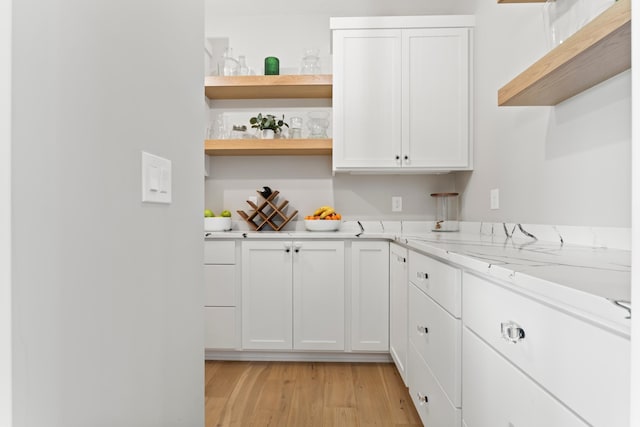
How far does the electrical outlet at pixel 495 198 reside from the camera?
2.22 metres

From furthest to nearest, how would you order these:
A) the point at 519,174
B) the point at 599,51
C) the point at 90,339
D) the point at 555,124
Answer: the point at 519,174, the point at 555,124, the point at 599,51, the point at 90,339

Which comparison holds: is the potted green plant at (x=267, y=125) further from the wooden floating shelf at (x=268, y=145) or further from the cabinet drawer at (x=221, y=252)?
the cabinet drawer at (x=221, y=252)

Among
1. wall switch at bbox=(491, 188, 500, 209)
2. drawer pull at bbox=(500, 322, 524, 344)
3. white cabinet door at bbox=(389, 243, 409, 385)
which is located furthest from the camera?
wall switch at bbox=(491, 188, 500, 209)

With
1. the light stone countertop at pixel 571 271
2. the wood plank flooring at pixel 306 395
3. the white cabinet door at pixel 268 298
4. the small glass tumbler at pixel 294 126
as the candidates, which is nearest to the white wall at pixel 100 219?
the light stone countertop at pixel 571 271

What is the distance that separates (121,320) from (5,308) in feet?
0.94

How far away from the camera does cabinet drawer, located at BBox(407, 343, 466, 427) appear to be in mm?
1285

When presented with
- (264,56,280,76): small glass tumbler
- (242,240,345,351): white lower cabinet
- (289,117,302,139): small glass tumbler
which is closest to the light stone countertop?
(242,240,345,351): white lower cabinet

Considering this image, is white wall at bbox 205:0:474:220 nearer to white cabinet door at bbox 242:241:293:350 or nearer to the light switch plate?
white cabinet door at bbox 242:241:293:350

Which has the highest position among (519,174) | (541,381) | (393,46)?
(393,46)

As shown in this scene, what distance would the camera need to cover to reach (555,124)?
1.65m

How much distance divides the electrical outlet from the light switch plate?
1895 millimetres

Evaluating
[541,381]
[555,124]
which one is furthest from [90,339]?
[555,124]

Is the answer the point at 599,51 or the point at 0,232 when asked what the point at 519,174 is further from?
the point at 0,232

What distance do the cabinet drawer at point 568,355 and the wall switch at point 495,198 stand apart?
4.64ft
